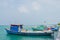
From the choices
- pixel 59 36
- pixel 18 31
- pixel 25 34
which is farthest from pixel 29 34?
pixel 59 36

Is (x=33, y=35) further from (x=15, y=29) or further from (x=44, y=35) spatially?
(x=15, y=29)

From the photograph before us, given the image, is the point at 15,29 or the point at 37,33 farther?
the point at 15,29

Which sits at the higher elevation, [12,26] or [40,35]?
[12,26]

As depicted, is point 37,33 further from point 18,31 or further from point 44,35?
point 18,31

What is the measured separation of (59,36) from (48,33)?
24.7 metres

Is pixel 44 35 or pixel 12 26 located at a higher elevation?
pixel 12 26

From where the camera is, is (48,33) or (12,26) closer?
(48,33)

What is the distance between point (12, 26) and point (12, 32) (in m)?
1.63

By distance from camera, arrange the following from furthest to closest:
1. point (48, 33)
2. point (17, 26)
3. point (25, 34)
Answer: point (17, 26), point (25, 34), point (48, 33)

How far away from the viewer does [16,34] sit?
124 feet

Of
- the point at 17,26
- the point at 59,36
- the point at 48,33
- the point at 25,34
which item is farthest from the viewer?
the point at 17,26

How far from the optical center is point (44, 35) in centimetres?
3472

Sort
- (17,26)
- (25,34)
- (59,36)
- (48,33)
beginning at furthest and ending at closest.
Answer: (17,26), (25,34), (48,33), (59,36)

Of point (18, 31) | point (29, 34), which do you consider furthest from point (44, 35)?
point (18, 31)
